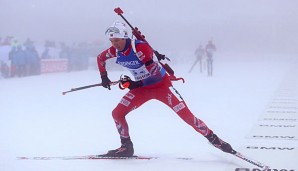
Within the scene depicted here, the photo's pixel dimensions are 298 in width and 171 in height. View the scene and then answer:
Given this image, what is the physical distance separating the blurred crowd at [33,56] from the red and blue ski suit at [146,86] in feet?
43.1

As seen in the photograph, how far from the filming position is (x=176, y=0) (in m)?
59.2

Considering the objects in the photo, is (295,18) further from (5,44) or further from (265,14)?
(5,44)

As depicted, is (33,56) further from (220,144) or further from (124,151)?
(220,144)

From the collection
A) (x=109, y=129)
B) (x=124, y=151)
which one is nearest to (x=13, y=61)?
(x=109, y=129)

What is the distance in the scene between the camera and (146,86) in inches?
193

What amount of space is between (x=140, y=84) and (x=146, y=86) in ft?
0.25

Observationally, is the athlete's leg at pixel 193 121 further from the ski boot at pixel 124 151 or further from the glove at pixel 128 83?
the ski boot at pixel 124 151

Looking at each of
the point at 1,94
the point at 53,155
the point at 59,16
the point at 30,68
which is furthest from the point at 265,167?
the point at 59,16

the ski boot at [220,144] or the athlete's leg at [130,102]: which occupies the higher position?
the athlete's leg at [130,102]

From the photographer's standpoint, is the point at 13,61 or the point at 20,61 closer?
the point at 13,61

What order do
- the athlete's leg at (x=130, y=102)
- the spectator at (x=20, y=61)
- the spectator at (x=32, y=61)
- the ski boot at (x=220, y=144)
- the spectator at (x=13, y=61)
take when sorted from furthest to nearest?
the spectator at (x=32, y=61), the spectator at (x=20, y=61), the spectator at (x=13, y=61), the athlete's leg at (x=130, y=102), the ski boot at (x=220, y=144)

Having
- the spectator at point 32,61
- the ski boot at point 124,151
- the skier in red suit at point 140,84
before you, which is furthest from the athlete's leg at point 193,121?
the spectator at point 32,61

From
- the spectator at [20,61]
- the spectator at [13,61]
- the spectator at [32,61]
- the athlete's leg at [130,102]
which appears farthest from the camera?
the spectator at [32,61]

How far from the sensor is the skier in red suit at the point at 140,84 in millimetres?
4648
